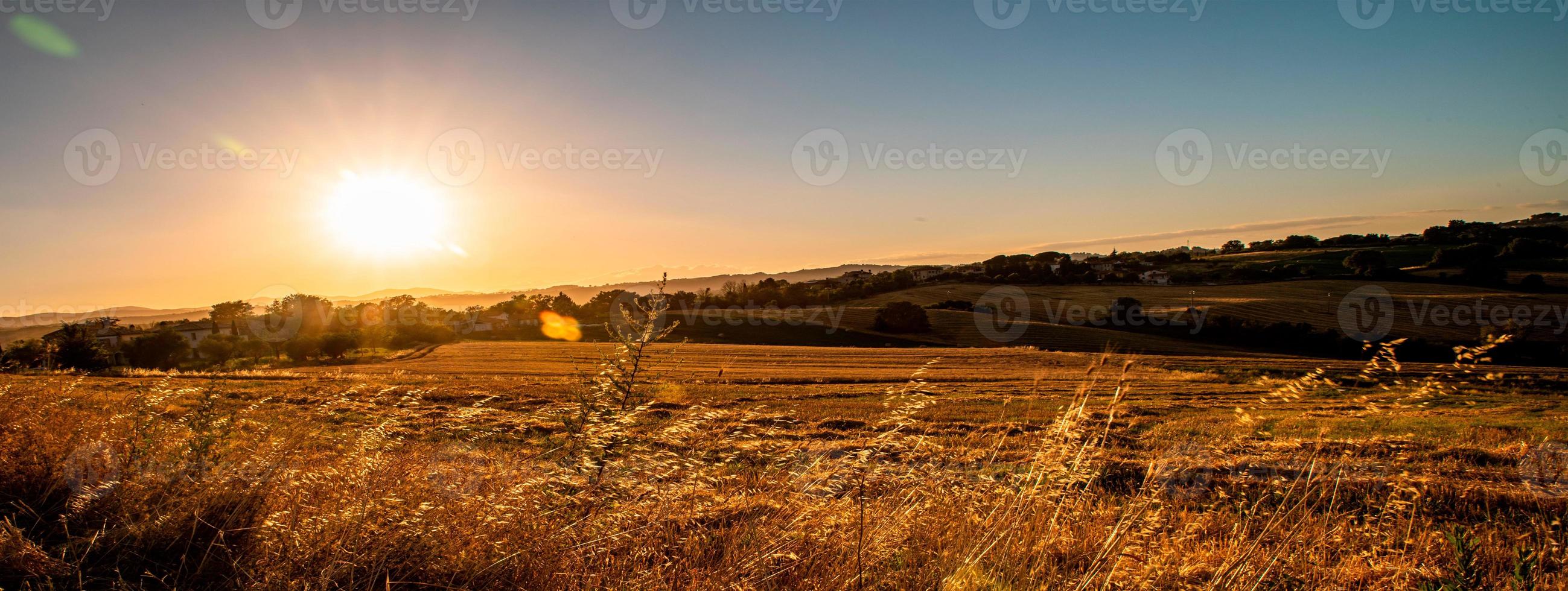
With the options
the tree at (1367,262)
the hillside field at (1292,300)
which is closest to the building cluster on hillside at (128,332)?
the hillside field at (1292,300)

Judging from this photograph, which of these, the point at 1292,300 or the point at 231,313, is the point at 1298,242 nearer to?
the point at 1292,300

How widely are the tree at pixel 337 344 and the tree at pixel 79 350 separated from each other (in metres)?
18.2

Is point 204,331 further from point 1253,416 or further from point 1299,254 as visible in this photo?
point 1299,254

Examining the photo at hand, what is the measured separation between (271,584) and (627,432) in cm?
190

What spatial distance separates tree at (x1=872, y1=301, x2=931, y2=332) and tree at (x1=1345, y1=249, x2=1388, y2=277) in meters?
60.8

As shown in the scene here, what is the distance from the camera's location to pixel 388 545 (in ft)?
11.2

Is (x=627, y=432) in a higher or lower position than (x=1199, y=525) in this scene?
higher

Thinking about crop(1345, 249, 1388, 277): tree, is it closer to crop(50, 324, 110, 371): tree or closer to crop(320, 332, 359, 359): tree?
crop(320, 332, 359, 359): tree

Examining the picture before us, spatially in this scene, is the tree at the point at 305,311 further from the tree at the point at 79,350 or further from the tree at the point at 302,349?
the tree at the point at 79,350

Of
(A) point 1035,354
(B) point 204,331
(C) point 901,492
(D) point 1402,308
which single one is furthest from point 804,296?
(C) point 901,492

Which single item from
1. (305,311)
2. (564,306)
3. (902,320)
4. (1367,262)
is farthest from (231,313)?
(1367,262)

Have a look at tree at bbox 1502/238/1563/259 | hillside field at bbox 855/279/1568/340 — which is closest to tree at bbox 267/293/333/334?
hillside field at bbox 855/279/1568/340

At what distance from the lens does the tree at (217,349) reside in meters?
62.0

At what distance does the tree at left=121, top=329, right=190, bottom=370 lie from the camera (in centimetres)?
5522
